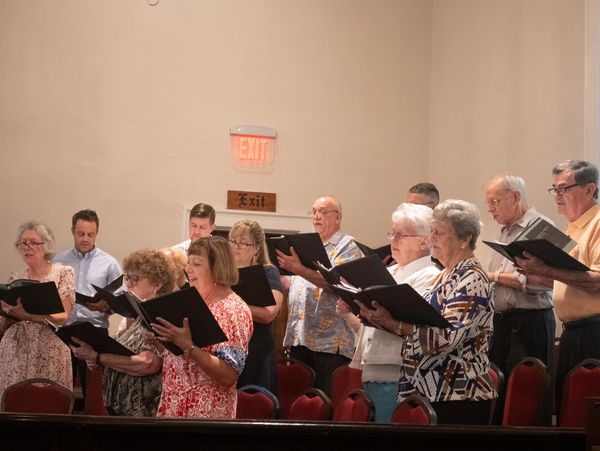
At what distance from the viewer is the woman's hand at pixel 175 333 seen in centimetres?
283

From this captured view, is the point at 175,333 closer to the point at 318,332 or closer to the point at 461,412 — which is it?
the point at 461,412

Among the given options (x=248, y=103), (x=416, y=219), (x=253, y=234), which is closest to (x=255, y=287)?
(x=253, y=234)

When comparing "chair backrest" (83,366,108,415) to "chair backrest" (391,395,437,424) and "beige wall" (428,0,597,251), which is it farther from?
"beige wall" (428,0,597,251)

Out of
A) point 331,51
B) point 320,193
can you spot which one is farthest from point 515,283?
point 331,51

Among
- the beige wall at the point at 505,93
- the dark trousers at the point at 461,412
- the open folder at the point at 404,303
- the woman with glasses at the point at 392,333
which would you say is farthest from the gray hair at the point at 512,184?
the dark trousers at the point at 461,412

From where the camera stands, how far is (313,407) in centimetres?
300

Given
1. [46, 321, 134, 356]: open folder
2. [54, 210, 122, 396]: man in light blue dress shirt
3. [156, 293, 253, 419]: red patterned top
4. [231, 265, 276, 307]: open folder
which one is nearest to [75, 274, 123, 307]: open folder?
[231, 265, 276, 307]: open folder

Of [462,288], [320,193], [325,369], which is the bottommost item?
[325,369]

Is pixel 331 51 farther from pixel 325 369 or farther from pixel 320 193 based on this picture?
pixel 325 369

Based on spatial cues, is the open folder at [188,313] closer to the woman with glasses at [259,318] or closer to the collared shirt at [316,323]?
the woman with glasses at [259,318]

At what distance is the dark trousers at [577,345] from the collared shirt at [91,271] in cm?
329

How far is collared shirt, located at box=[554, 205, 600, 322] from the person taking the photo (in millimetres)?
3676

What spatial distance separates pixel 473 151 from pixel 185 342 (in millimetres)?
4499

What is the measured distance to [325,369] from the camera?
4.51 meters
